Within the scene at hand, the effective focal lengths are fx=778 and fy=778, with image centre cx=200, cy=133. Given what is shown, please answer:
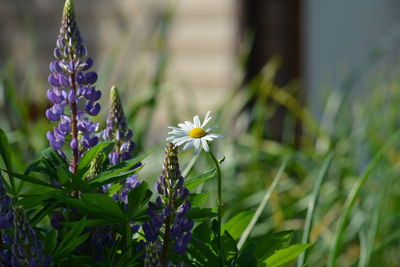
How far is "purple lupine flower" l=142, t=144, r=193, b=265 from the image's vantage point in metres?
0.73

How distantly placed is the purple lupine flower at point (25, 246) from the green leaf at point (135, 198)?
0.32ft

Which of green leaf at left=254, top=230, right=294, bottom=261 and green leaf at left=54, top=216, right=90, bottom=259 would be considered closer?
green leaf at left=54, top=216, right=90, bottom=259

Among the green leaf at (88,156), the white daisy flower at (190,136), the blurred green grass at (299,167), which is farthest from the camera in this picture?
the blurred green grass at (299,167)

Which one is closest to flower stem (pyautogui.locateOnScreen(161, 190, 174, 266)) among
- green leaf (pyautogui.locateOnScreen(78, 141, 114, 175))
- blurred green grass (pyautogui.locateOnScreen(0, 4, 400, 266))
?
green leaf (pyautogui.locateOnScreen(78, 141, 114, 175))

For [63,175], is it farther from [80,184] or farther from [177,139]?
[177,139]

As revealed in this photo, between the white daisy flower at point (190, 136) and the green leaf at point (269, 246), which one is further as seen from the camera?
the green leaf at point (269, 246)

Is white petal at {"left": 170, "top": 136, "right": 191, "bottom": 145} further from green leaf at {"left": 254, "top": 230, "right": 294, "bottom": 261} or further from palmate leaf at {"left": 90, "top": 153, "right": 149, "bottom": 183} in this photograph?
green leaf at {"left": 254, "top": 230, "right": 294, "bottom": 261}

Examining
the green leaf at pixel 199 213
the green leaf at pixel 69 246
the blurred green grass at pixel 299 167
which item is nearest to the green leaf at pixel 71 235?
the green leaf at pixel 69 246

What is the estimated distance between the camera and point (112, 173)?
30.9 inches

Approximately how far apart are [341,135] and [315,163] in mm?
147

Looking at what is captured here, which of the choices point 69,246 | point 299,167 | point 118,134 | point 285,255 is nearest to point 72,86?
point 118,134

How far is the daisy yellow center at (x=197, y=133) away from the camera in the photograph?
2.34ft

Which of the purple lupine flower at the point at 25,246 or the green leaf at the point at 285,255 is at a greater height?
the purple lupine flower at the point at 25,246

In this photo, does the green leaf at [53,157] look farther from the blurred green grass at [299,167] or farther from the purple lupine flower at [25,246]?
the blurred green grass at [299,167]
